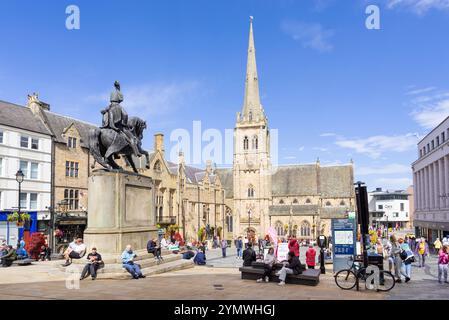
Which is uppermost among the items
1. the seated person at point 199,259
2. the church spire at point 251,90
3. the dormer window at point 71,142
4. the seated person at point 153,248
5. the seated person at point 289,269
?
the church spire at point 251,90

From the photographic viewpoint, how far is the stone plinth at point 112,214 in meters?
15.9

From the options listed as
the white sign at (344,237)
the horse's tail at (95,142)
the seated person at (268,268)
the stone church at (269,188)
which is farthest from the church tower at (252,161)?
the seated person at (268,268)

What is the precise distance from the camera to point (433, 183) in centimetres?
5206

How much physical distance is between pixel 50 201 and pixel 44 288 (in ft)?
94.9

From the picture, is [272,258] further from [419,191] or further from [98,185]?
[419,191]

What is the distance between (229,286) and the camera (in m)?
13.7

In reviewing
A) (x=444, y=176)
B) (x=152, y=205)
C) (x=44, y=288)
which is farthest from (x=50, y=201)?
(x=444, y=176)

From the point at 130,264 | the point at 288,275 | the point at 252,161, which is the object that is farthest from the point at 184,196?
the point at 288,275

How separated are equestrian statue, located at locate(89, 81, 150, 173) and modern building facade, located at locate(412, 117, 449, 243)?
3467cm

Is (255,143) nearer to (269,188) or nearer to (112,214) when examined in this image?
(269,188)

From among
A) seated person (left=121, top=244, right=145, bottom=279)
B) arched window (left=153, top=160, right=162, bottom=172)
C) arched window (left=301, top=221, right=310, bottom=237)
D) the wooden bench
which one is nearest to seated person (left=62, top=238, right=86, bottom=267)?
seated person (left=121, top=244, right=145, bottom=279)

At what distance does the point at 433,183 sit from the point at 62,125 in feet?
152

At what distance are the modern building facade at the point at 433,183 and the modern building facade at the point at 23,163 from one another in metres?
39.6

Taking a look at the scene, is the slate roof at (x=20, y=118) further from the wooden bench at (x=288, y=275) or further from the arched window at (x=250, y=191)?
the arched window at (x=250, y=191)
